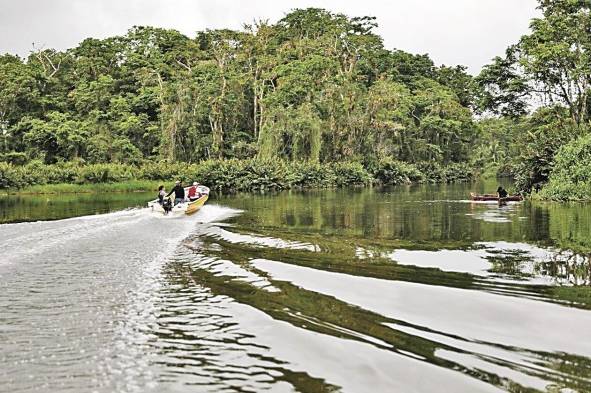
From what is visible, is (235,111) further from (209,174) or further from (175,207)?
(175,207)

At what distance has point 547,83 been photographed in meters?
37.2

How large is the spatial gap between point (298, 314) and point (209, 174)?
137 feet

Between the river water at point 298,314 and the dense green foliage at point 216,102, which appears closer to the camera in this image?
the river water at point 298,314

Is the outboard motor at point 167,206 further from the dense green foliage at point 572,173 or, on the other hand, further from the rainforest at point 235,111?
the rainforest at point 235,111

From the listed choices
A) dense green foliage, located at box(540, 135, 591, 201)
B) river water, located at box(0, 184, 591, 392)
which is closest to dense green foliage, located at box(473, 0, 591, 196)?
dense green foliage, located at box(540, 135, 591, 201)

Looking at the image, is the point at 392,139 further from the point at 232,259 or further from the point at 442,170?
the point at 232,259

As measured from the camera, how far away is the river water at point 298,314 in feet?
19.0

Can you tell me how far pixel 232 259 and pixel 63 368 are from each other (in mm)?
7047

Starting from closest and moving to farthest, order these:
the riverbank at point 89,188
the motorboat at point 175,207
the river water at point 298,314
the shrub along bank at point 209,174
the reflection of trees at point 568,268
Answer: the river water at point 298,314 → the reflection of trees at point 568,268 → the motorboat at point 175,207 → the riverbank at point 89,188 → the shrub along bank at point 209,174

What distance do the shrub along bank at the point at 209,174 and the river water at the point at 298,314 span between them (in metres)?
33.2

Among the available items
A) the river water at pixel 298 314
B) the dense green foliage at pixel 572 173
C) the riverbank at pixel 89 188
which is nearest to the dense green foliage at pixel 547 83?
the dense green foliage at pixel 572 173

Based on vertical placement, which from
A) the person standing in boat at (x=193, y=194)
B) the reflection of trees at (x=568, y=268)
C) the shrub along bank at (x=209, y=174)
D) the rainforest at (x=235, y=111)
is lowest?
the reflection of trees at (x=568, y=268)

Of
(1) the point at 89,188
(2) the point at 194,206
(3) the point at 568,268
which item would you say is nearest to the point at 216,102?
(1) the point at 89,188

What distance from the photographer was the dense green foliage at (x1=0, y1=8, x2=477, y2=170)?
55.7 meters
